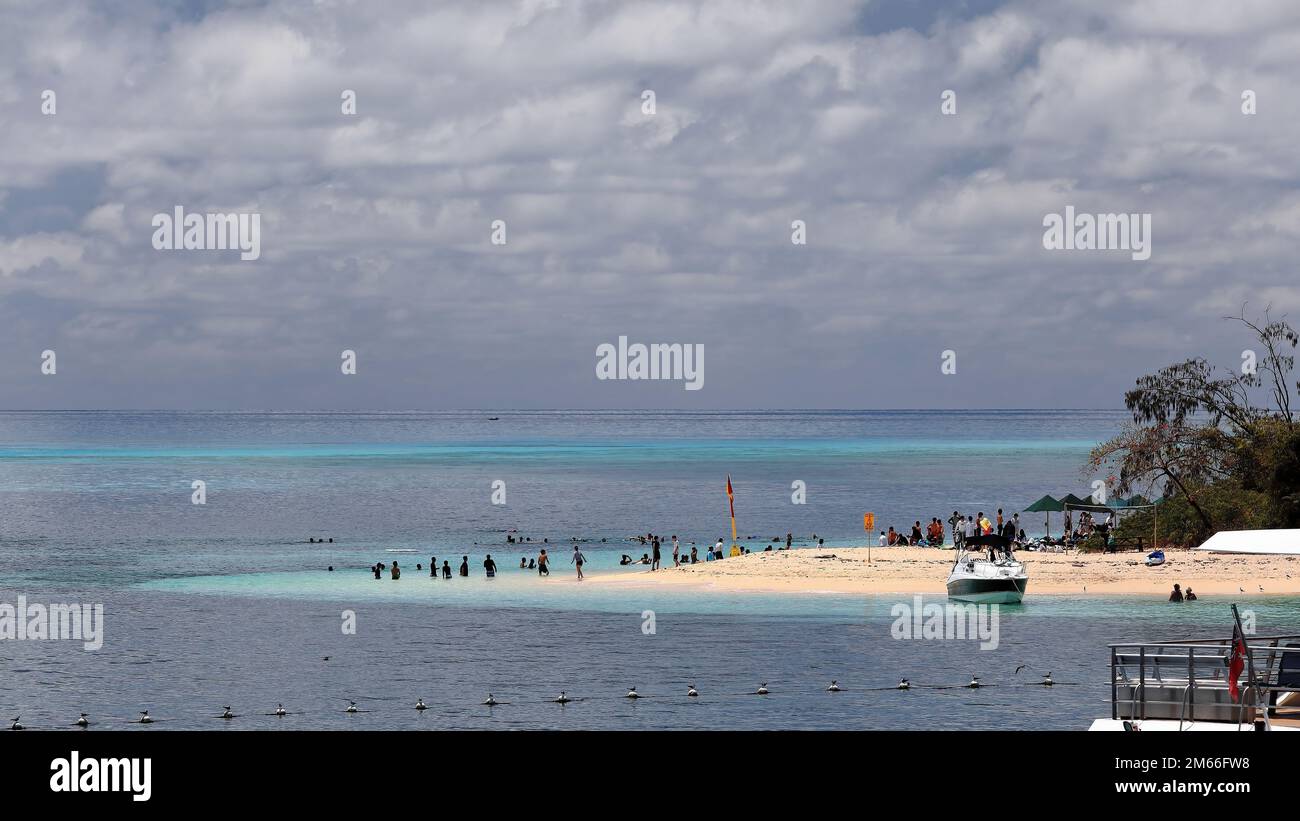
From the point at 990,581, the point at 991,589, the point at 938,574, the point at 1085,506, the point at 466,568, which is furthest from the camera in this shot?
the point at 1085,506

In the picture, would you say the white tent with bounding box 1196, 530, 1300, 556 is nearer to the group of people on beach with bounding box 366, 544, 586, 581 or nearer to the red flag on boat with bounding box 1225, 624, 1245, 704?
Answer: the red flag on boat with bounding box 1225, 624, 1245, 704

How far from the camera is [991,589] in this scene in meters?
58.4

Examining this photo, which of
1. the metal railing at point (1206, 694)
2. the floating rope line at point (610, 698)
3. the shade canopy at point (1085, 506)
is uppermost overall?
the shade canopy at point (1085, 506)

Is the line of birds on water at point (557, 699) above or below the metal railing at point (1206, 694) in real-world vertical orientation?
below

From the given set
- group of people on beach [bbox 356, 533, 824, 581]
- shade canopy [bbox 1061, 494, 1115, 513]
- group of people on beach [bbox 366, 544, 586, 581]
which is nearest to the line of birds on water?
group of people on beach [bbox 356, 533, 824, 581]

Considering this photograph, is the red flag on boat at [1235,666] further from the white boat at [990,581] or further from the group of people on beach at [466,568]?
the group of people on beach at [466,568]

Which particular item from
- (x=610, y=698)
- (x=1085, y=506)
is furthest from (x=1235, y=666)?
(x=1085, y=506)

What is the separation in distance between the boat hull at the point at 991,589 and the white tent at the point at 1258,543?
133 ft

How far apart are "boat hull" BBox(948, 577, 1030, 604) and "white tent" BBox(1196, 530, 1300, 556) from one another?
133 ft

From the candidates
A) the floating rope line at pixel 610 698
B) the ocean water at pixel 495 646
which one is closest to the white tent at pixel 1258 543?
the ocean water at pixel 495 646

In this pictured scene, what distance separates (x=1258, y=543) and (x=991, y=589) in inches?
1629

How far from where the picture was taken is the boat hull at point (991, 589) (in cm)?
5828

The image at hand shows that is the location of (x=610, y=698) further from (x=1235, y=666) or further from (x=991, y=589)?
(x=1235, y=666)

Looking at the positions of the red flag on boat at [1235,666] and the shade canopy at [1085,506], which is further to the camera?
the shade canopy at [1085,506]
